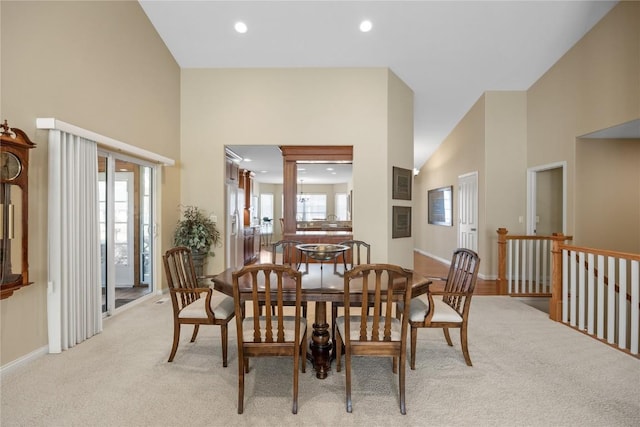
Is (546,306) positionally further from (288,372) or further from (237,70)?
(237,70)

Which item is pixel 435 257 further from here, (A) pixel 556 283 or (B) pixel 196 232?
(B) pixel 196 232

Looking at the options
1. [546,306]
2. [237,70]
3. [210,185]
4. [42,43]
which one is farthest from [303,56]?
[546,306]

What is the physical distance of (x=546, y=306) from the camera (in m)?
4.50

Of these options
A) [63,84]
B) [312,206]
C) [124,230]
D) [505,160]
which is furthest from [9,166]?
[312,206]

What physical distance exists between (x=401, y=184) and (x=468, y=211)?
2.00 metres

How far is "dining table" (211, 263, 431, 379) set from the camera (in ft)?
7.36

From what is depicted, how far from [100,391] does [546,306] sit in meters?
5.19

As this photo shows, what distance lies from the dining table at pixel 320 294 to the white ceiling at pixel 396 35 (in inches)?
137

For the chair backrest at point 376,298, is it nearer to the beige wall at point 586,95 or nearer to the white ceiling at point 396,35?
the white ceiling at point 396,35

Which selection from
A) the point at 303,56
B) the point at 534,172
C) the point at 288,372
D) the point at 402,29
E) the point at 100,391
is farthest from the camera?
the point at 534,172

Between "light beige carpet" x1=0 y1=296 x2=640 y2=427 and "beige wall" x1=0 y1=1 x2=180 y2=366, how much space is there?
0.52 m

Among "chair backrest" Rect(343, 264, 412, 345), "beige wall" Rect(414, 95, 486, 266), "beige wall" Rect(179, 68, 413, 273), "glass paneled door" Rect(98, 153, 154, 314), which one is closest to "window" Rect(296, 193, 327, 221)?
"beige wall" Rect(414, 95, 486, 266)

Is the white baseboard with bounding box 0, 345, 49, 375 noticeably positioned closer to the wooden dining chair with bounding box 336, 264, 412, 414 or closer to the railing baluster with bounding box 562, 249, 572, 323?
the wooden dining chair with bounding box 336, 264, 412, 414

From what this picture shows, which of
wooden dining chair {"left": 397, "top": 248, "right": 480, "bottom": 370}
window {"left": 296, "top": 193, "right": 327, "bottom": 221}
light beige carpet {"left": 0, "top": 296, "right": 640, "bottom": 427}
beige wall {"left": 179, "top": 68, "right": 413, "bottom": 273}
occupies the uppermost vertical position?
beige wall {"left": 179, "top": 68, "right": 413, "bottom": 273}
